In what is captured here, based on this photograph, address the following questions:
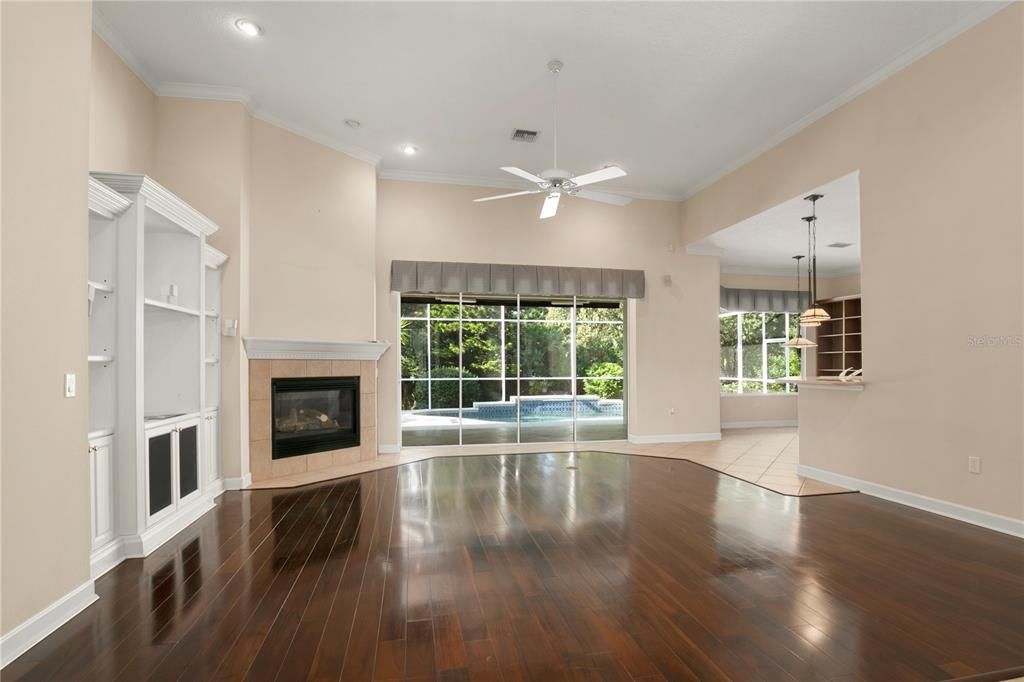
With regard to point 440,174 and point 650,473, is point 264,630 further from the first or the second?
point 440,174

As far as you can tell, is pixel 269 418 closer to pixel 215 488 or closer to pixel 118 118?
pixel 215 488

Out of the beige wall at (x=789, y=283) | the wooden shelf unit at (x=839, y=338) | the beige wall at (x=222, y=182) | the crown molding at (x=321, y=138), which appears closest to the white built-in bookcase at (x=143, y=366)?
the beige wall at (x=222, y=182)

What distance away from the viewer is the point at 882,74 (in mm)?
4469

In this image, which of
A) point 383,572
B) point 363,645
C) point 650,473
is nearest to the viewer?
point 363,645

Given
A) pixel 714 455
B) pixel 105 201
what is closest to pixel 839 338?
pixel 714 455

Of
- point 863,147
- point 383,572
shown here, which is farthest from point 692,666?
point 863,147

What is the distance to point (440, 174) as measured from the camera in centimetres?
695

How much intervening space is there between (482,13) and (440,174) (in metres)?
3.28

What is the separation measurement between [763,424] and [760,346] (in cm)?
155

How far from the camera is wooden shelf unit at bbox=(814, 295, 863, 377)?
9.10 m

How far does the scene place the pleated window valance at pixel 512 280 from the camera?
6.82 meters

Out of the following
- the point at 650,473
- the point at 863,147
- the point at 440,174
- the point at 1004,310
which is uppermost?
the point at 440,174

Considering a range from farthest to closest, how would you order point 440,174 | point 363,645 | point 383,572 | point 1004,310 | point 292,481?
1. point 440,174
2. point 292,481
3. point 1004,310
4. point 383,572
5. point 363,645

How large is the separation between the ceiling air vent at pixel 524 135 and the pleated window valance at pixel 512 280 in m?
1.81
